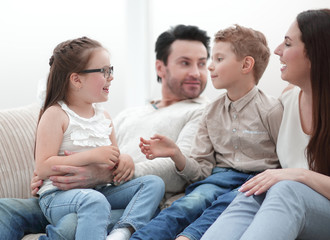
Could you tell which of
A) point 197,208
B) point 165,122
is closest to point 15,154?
point 165,122

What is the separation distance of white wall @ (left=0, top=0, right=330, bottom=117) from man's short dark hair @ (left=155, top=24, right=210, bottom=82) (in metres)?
0.34

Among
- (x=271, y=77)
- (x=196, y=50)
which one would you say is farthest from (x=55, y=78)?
(x=271, y=77)

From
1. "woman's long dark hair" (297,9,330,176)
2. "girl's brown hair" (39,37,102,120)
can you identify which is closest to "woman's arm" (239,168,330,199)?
"woman's long dark hair" (297,9,330,176)

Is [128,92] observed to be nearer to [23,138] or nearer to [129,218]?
[23,138]

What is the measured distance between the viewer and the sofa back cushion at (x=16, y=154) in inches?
70.6

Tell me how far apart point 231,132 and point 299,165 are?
338mm

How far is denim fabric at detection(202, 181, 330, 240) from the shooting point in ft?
3.85

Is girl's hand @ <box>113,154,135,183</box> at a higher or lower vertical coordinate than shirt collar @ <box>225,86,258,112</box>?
lower

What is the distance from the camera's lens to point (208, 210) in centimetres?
153

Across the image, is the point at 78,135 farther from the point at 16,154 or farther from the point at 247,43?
the point at 247,43

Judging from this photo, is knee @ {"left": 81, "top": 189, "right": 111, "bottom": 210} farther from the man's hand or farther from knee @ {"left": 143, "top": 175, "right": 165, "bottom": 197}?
knee @ {"left": 143, "top": 175, "right": 165, "bottom": 197}

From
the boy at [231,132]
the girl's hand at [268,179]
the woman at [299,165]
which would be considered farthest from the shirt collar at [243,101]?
the girl's hand at [268,179]

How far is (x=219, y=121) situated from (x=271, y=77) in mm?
651

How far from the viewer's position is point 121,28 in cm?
309
